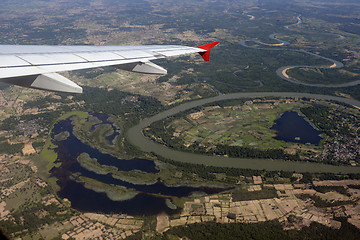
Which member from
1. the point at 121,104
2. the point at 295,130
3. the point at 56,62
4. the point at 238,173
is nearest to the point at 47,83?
the point at 56,62

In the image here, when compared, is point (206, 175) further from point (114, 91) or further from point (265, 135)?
point (114, 91)

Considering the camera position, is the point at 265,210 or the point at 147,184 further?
the point at 147,184

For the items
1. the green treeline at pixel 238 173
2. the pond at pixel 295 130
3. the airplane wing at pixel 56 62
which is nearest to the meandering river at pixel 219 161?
the green treeline at pixel 238 173

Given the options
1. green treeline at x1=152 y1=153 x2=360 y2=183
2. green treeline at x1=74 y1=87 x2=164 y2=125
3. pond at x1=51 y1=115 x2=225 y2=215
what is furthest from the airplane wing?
green treeline at x1=74 y1=87 x2=164 y2=125

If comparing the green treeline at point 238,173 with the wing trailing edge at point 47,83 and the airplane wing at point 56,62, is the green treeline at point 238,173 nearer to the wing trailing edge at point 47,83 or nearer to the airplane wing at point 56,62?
the airplane wing at point 56,62

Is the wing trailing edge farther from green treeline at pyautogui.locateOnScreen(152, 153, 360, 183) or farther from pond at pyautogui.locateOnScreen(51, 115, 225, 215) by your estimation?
green treeline at pyautogui.locateOnScreen(152, 153, 360, 183)

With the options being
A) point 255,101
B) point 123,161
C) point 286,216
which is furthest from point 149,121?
point 286,216
